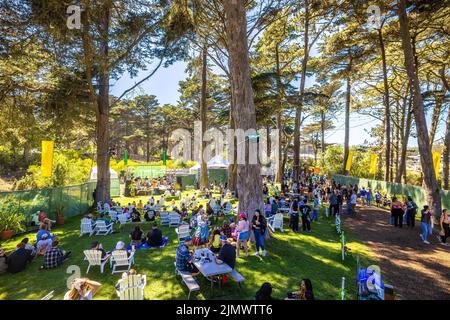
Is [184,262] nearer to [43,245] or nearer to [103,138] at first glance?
[43,245]

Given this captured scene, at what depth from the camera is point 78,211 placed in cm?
1725

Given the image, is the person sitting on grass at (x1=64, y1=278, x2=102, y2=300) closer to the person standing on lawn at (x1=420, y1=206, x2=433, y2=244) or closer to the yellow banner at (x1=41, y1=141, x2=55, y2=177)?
the person standing on lawn at (x1=420, y1=206, x2=433, y2=244)

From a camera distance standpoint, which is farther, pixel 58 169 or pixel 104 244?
pixel 58 169

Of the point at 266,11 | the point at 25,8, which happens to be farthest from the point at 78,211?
the point at 266,11

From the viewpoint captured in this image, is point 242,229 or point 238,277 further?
point 242,229

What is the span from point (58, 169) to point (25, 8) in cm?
1263

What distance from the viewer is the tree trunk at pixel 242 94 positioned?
374 inches

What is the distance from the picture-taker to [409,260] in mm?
8242

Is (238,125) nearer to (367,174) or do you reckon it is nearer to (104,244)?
(104,244)

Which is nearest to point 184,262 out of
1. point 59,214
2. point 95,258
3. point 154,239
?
point 95,258

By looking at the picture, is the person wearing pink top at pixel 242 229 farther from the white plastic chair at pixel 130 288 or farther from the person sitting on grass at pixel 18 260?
the person sitting on grass at pixel 18 260

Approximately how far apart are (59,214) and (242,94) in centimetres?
1321

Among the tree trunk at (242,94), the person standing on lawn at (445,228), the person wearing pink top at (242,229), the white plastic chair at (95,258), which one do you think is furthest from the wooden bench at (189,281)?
the person standing on lawn at (445,228)

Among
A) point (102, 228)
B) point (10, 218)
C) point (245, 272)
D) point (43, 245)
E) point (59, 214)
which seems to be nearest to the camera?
point (245, 272)
